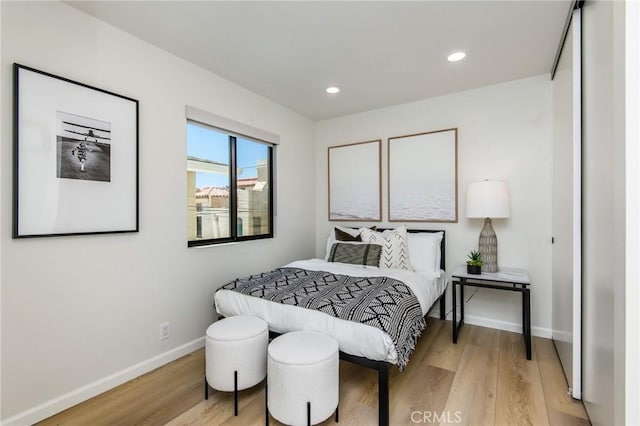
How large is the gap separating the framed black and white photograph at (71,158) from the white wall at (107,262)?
0.20ft

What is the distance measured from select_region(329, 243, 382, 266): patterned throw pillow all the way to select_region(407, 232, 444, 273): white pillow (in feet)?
1.31

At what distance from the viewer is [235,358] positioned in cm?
175

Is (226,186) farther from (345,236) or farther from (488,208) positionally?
(488,208)

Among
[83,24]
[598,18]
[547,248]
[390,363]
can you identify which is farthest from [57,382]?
[547,248]

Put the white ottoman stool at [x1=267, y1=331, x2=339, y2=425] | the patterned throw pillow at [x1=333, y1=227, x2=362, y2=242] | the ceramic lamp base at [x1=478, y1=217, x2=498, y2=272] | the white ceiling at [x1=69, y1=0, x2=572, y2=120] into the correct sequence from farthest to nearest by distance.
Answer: the patterned throw pillow at [x1=333, y1=227, x2=362, y2=242]
the ceramic lamp base at [x1=478, y1=217, x2=498, y2=272]
the white ceiling at [x1=69, y1=0, x2=572, y2=120]
the white ottoman stool at [x1=267, y1=331, x2=339, y2=425]

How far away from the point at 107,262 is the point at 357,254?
2054 mm

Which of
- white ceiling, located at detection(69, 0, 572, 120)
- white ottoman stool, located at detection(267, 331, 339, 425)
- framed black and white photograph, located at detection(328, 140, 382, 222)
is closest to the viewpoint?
white ottoman stool, located at detection(267, 331, 339, 425)

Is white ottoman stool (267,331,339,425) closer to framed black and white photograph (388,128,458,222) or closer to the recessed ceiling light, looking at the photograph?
framed black and white photograph (388,128,458,222)

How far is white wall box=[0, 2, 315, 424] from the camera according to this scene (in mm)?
1642

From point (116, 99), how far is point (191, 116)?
0.59m

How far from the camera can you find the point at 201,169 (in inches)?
110

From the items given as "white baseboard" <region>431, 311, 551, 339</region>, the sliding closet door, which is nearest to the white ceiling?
the sliding closet door

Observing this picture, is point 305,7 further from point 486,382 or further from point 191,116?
point 486,382
